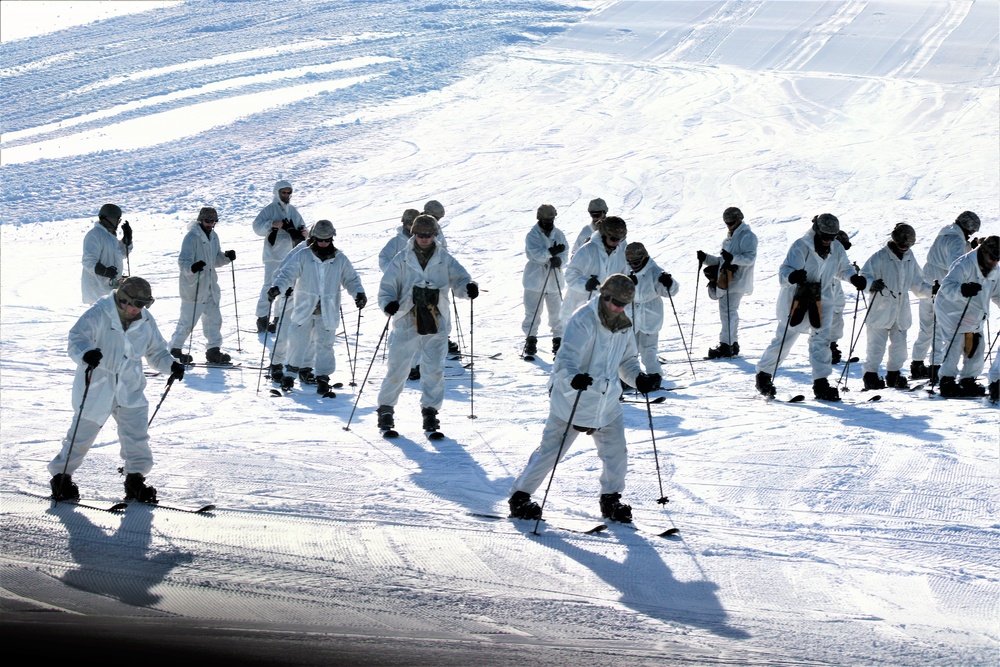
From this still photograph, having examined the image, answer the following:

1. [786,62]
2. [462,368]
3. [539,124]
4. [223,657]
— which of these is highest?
[786,62]

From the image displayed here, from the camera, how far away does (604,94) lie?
28.7 metres

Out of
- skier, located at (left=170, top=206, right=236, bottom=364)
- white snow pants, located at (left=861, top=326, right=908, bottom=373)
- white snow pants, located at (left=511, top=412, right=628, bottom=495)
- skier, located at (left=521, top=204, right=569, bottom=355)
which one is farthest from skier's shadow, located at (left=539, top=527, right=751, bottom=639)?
skier, located at (left=170, top=206, right=236, bottom=364)

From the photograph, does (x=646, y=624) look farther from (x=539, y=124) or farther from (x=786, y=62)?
(x=786, y=62)

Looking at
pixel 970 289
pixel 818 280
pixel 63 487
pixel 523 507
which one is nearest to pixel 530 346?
pixel 818 280

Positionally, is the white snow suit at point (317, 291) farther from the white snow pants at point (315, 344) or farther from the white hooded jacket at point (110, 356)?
the white hooded jacket at point (110, 356)

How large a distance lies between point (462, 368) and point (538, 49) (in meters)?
21.1

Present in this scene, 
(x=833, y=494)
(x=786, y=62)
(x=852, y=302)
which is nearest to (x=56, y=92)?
(x=786, y=62)

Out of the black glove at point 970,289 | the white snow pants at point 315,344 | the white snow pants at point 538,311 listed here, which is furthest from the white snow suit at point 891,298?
the white snow pants at point 315,344

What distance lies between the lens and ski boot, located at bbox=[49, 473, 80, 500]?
25.7 ft

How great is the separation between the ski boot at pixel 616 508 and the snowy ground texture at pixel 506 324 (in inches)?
4.4

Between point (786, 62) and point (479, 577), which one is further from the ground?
point (786, 62)

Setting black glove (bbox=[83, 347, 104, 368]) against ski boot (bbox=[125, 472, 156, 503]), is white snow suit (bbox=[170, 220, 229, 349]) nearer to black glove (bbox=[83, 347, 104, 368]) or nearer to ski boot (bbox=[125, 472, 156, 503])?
ski boot (bbox=[125, 472, 156, 503])

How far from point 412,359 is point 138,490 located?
2758 mm

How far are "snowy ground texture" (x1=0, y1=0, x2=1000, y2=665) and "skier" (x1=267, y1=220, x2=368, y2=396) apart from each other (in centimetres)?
84
